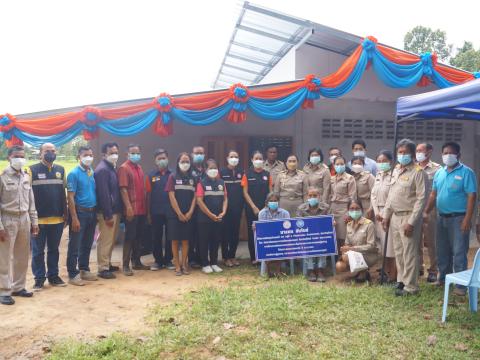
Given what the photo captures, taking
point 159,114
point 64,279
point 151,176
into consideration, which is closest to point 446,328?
point 151,176

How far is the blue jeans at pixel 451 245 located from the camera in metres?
4.71

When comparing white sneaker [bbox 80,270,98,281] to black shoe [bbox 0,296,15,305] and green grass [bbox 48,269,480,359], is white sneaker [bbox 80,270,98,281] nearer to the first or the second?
black shoe [bbox 0,296,15,305]

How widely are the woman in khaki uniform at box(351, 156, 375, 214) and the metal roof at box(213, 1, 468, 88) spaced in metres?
3.11

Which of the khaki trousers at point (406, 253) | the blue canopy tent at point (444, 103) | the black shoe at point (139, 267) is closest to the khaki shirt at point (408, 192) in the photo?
the khaki trousers at point (406, 253)

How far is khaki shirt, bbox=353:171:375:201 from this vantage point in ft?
19.3

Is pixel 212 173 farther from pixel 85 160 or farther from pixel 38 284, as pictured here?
pixel 38 284

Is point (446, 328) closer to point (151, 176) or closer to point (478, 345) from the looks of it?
point (478, 345)

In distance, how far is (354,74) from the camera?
7312 mm

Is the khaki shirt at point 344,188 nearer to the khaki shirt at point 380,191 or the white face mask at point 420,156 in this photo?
the khaki shirt at point 380,191

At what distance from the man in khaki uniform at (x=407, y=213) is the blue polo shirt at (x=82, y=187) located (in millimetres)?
3785

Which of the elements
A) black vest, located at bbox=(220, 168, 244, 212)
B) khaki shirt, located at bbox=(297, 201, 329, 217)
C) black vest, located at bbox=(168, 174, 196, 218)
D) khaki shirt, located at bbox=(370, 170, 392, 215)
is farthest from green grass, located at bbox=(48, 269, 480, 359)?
black vest, located at bbox=(220, 168, 244, 212)

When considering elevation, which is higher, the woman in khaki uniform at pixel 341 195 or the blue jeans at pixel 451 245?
the woman in khaki uniform at pixel 341 195

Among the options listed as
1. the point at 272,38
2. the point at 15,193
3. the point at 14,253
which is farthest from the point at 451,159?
the point at 272,38

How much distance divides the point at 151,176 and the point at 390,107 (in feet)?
19.6
